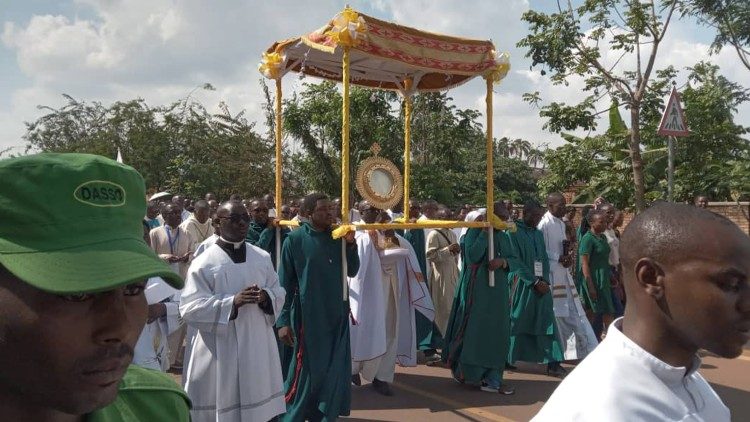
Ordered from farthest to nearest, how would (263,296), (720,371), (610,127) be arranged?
(610,127) < (720,371) < (263,296)

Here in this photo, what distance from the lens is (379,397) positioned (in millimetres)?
6828

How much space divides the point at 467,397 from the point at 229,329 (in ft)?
10.2

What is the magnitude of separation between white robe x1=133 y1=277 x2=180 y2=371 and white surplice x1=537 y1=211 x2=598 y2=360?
4.62 m

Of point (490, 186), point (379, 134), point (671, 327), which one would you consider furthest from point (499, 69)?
point (379, 134)

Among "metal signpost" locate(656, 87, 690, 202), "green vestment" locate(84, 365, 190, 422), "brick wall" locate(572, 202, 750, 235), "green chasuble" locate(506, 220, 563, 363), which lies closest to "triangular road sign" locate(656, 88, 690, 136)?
"metal signpost" locate(656, 87, 690, 202)

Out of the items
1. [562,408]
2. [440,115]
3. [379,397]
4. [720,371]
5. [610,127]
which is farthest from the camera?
[610,127]

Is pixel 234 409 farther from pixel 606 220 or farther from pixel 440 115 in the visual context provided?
pixel 440 115

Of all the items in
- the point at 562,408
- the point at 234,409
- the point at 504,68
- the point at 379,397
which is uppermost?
the point at 504,68

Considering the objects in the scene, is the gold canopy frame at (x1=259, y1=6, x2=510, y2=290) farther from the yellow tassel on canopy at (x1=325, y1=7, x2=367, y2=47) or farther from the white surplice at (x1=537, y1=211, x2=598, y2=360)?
the white surplice at (x1=537, y1=211, x2=598, y2=360)

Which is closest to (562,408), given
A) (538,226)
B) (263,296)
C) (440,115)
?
(263,296)

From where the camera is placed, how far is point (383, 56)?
20.0 ft

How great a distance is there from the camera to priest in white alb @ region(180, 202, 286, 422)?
14.7 ft

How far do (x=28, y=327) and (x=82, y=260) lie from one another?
12cm

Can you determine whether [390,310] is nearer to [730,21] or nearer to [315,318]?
[315,318]
